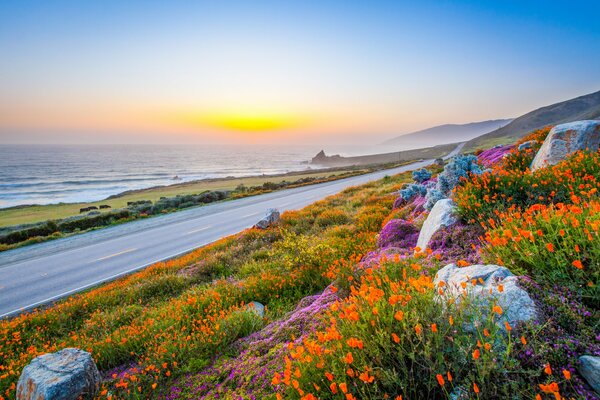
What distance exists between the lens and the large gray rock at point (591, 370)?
200cm

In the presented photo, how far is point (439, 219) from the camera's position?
597 cm

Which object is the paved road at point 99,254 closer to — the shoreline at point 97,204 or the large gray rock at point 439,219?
the shoreline at point 97,204

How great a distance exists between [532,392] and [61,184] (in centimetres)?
10146

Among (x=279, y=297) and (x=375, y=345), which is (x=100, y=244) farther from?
(x=375, y=345)

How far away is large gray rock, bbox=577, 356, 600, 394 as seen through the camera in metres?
2.00

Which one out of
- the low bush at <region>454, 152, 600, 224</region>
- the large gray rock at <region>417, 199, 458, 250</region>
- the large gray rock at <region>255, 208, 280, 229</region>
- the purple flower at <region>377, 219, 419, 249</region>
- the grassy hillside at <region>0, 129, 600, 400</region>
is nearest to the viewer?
the grassy hillside at <region>0, 129, 600, 400</region>

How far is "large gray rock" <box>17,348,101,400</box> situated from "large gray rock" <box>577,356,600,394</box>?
564 centimetres

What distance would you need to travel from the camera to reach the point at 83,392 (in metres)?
4.16

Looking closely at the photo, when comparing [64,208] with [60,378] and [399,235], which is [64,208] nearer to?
[60,378]

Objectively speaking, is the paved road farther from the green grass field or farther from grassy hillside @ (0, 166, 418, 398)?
the green grass field

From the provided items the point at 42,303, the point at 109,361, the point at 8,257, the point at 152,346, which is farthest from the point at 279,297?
the point at 8,257

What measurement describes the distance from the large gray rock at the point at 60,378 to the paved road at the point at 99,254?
8.38 metres

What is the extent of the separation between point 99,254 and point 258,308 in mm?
14059

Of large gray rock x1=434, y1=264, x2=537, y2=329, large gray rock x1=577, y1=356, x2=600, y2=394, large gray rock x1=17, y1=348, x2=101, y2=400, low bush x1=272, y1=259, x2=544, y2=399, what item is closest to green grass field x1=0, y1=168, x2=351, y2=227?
large gray rock x1=17, y1=348, x2=101, y2=400
